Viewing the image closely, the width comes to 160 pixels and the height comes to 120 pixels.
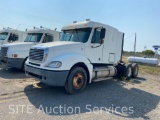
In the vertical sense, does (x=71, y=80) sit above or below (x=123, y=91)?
above

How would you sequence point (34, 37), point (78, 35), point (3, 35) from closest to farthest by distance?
point (78, 35) → point (34, 37) → point (3, 35)

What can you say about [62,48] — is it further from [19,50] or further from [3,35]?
[3,35]

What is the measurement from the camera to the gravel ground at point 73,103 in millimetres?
4816

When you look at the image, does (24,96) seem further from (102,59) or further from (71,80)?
(102,59)

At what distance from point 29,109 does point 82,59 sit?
2862mm

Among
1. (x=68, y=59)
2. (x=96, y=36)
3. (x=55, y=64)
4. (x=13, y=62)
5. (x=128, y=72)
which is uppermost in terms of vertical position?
(x=96, y=36)

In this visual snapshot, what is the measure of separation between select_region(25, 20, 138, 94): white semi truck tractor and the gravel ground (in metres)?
0.62

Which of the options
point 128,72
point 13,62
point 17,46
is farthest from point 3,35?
point 128,72

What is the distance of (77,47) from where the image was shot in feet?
22.9

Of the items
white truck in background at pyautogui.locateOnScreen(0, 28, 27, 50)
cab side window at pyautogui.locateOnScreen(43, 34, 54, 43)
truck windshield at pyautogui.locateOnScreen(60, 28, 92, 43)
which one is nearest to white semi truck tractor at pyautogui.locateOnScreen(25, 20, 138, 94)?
truck windshield at pyautogui.locateOnScreen(60, 28, 92, 43)

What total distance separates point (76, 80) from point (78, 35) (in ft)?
6.94

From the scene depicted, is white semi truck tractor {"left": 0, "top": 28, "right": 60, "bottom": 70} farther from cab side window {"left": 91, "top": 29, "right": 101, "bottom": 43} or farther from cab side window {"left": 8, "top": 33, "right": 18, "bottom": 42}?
cab side window {"left": 91, "top": 29, "right": 101, "bottom": 43}

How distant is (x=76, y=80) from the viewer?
21.9ft

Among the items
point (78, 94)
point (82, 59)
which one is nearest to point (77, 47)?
point (82, 59)
